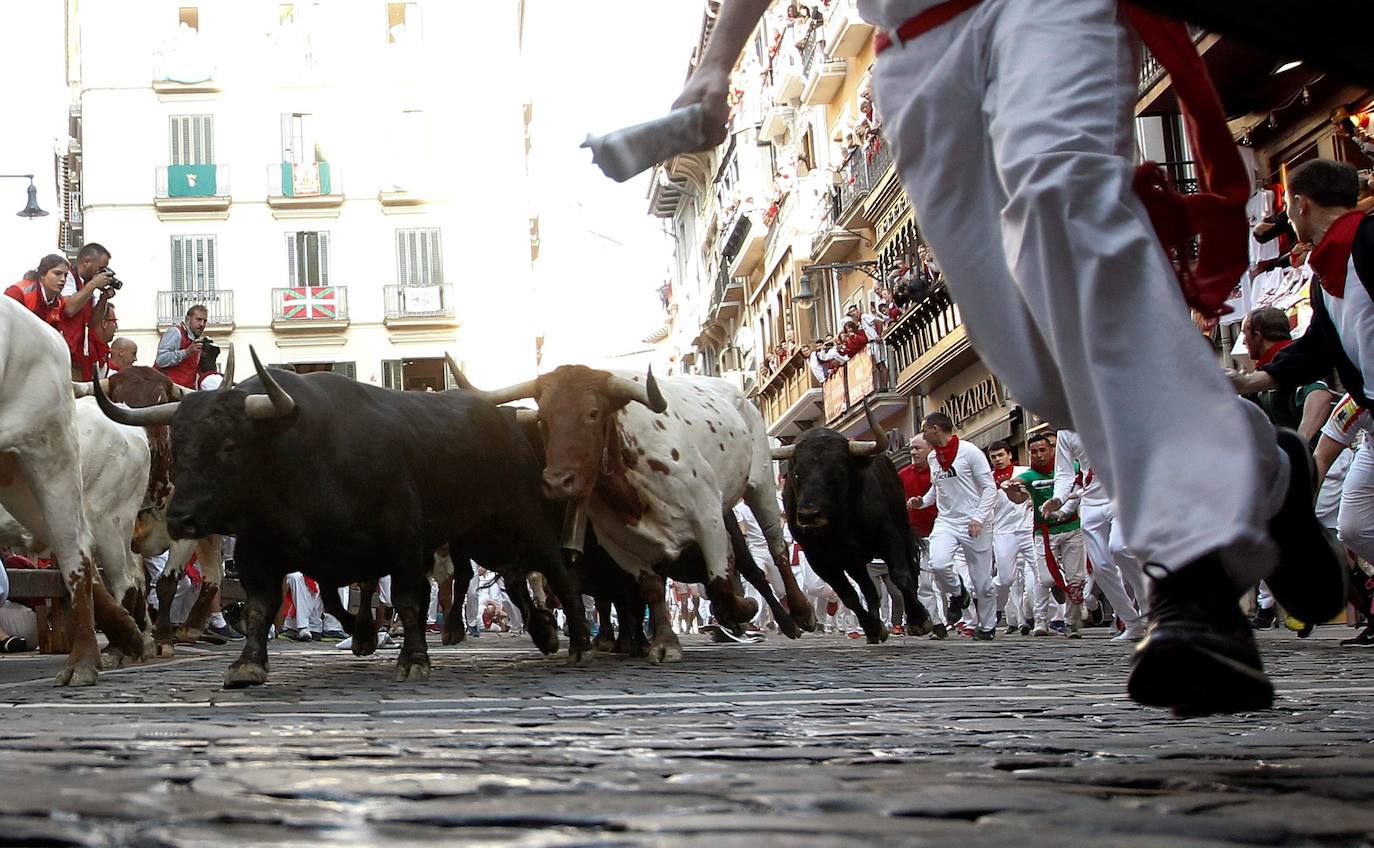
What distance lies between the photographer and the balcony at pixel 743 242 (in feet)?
189

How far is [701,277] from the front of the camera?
253ft

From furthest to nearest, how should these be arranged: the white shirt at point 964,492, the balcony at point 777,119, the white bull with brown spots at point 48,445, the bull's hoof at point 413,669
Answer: the balcony at point 777,119, the white shirt at point 964,492, the bull's hoof at point 413,669, the white bull with brown spots at point 48,445

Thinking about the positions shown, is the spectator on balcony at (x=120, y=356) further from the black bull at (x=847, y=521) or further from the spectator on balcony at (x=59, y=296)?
the black bull at (x=847, y=521)

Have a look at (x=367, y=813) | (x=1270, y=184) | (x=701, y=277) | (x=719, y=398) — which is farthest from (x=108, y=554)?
(x=701, y=277)

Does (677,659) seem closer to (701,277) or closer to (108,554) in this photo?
(108,554)

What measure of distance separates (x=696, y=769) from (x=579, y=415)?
7.65 meters

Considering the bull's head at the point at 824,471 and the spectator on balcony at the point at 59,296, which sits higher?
the spectator on balcony at the point at 59,296

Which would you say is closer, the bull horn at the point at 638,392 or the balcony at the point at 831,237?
the bull horn at the point at 638,392

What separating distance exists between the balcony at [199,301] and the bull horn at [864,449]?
37847 mm

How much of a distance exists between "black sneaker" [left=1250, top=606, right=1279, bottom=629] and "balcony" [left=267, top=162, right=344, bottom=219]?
127ft

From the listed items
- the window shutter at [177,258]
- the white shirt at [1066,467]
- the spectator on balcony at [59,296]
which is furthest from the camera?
the window shutter at [177,258]

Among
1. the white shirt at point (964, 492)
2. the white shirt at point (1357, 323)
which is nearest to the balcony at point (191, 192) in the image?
the white shirt at point (964, 492)

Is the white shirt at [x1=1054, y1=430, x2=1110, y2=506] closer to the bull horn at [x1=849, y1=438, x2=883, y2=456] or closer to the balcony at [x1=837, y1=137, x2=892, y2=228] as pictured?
the bull horn at [x1=849, y1=438, x2=883, y2=456]

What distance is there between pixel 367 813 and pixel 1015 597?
18.0m
